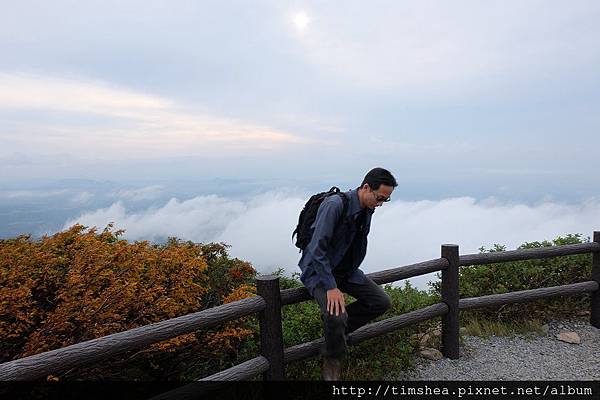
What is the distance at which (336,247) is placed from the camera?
3.70 metres

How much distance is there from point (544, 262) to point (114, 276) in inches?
228

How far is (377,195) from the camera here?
11.6 ft

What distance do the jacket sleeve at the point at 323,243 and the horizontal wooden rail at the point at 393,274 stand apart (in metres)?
0.50

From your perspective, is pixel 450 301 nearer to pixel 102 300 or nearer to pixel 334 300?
pixel 334 300

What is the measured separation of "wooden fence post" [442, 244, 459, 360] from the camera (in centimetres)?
525

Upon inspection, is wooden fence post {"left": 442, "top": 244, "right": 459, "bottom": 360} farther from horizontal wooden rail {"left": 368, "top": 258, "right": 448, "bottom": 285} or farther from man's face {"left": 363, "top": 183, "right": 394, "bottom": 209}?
man's face {"left": 363, "top": 183, "right": 394, "bottom": 209}

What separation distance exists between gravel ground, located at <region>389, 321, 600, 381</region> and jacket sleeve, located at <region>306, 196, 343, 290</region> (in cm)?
193

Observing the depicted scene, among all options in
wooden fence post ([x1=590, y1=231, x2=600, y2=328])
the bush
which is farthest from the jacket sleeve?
wooden fence post ([x1=590, y1=231, x2=600, y2=328])

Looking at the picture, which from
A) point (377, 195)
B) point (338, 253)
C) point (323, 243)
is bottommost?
point (338, 253)

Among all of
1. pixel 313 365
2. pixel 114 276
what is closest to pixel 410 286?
pixel 313 365

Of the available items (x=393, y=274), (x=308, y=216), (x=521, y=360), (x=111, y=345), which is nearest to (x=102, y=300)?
(x=111, y=345)

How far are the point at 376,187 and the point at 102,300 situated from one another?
7.91ft

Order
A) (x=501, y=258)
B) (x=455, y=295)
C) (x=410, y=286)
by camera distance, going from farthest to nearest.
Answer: (x=410, y=286) < (x=501, y=258) < (x=455, y=295)

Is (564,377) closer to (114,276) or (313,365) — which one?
(313,365)
